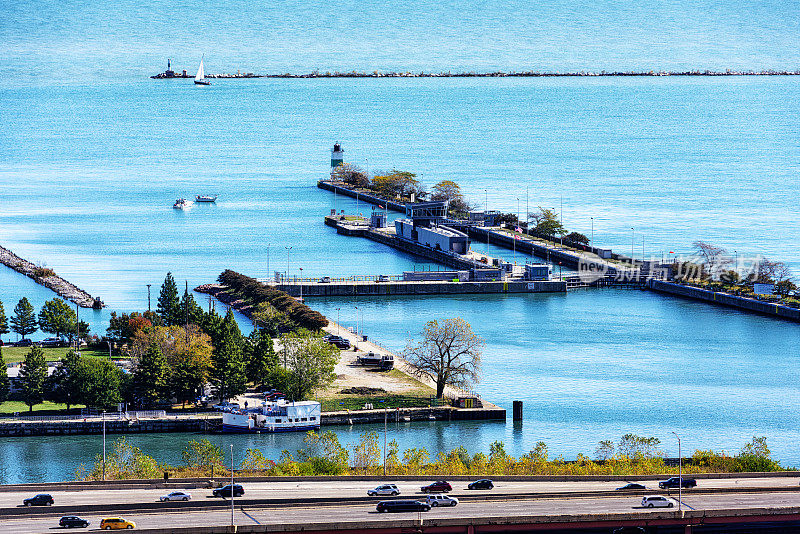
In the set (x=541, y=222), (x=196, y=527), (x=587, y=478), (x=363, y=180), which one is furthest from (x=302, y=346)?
(x=363, y=180)

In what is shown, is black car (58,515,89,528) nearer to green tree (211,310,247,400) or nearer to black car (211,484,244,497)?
black car (211,484,244,497)

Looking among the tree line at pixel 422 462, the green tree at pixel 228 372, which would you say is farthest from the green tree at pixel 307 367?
A: the tree line at pixel 422 462

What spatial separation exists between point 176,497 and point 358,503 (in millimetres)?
4199

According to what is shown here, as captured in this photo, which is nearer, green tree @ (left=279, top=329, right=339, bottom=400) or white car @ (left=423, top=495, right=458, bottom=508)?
white car @ (left=423, top=495, right=458, bottom=508)

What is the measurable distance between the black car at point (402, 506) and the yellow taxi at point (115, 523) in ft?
17.7

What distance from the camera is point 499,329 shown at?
2480 inches

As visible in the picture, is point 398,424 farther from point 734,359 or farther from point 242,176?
point 242,176

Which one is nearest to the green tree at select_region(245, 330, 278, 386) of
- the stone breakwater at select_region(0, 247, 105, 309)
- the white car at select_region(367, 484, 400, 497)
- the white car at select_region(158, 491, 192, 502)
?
the white car at select_region(367, 484, 400, 497)

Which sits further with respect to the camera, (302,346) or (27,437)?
(302,346)

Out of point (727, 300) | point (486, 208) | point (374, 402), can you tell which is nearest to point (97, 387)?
point (374, 402)

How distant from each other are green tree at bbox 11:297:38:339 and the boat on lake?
51.1ft

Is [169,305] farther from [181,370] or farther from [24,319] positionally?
[181,370]

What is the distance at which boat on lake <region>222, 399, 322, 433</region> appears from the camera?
1788 inches

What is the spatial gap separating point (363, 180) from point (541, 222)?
2993 centimetres
